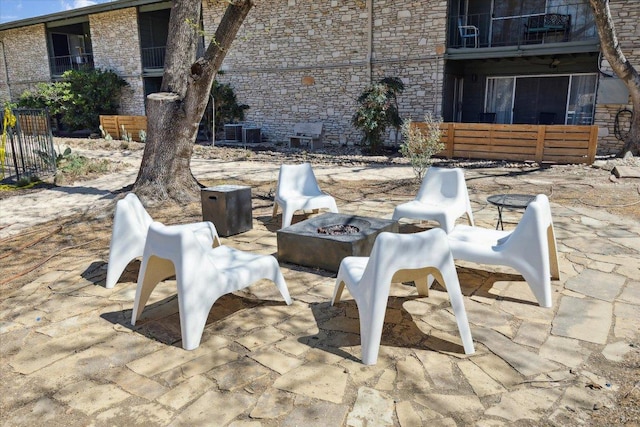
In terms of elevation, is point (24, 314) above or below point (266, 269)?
below

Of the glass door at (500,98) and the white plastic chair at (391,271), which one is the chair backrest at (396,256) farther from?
the glass door at (500,98)

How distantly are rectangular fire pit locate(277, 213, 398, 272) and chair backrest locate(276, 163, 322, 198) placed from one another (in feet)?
4.23

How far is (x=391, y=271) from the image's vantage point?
2.57m

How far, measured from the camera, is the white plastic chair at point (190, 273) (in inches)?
109

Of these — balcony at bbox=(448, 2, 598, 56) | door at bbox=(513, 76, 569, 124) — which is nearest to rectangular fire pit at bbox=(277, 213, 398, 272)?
balcony at bbox=(448, 2, 598, 56)

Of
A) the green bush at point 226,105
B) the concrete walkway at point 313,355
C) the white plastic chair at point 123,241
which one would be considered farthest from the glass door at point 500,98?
the white plastic chair at point 123,241

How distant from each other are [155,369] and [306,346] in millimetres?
857

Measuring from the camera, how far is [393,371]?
252cm

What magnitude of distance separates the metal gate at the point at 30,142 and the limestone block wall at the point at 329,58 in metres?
5.53

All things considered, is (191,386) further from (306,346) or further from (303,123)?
(303,123)

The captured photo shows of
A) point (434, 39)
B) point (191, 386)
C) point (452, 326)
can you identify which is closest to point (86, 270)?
point (191, 386)

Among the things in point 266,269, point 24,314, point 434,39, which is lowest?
point 24,314

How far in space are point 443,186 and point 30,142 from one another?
28.7ft

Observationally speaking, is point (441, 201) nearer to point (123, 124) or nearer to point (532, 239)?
point (532, 239)
